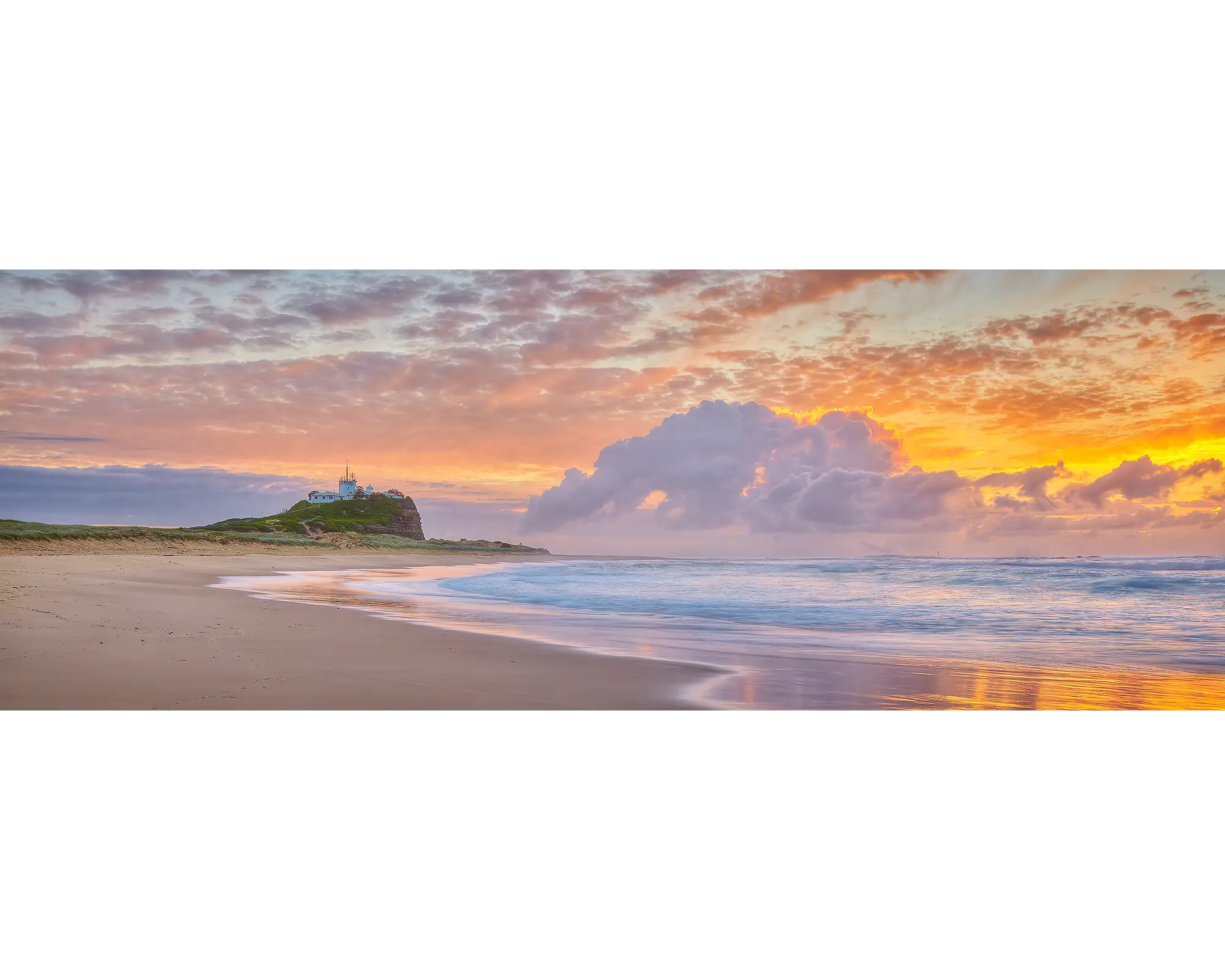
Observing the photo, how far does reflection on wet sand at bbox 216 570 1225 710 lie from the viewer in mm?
4580

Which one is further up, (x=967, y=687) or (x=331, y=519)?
(x=331, y=519)

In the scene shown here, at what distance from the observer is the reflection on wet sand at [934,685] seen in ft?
15.0

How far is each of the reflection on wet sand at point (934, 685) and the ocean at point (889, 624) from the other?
0.02m

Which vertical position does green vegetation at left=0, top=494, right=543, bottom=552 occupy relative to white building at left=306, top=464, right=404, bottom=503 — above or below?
below

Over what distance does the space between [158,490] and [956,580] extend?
12056mm

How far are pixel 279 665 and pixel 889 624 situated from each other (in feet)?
20.2

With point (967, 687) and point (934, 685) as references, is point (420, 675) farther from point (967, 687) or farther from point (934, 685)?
point (967, 687)

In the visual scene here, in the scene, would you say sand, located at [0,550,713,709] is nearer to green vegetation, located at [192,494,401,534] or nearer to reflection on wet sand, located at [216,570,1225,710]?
reflection on wet sand, located at [216,570,1225,710]

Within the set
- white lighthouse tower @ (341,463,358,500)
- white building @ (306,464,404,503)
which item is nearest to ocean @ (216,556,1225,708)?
white building @ (306,464,404,503)

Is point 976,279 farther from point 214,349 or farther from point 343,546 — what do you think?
point 343,546

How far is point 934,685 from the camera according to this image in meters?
5.04

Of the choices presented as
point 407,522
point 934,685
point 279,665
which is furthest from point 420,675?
point 407,522

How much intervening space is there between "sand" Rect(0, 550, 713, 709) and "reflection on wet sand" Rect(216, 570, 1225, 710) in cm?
41

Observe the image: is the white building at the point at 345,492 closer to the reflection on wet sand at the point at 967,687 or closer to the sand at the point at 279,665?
the sand at the point at 279,665
